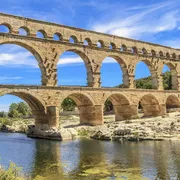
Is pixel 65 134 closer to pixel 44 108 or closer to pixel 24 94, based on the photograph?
pixel 44 108

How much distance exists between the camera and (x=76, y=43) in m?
41.6

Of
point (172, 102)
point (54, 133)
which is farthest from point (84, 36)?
point (172, 102)

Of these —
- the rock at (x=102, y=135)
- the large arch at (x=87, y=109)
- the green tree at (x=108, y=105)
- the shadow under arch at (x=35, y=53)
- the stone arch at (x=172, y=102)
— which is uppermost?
the shadow under arch at (x=35, y=53)

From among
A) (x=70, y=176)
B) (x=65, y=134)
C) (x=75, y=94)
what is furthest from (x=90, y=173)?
(x=75, y=94)

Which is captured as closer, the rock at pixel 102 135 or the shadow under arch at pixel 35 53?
the rock at pixel 102 135

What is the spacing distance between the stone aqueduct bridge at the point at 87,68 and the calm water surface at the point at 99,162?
11.1 metres

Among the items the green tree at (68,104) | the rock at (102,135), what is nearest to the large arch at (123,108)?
the rock at (102,135)

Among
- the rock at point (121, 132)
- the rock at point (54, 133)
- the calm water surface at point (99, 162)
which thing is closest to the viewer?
the calm water surface at point (99, 162)

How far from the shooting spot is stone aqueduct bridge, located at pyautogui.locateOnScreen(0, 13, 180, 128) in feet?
118

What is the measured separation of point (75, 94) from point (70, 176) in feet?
83.9

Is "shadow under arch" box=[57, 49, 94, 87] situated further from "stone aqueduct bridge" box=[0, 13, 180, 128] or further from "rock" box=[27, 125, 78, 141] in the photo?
"rock" box=[27, 125, 78, 141]

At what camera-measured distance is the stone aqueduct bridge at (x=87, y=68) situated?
118 feet

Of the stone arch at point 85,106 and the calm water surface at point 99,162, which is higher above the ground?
the stone arch at point 85,106

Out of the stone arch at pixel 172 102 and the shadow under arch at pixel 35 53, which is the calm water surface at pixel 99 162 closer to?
the shadow under arch at pixel 35 53
